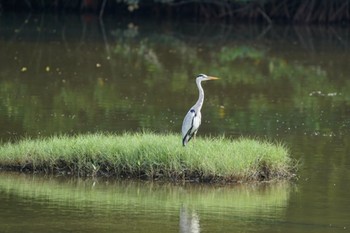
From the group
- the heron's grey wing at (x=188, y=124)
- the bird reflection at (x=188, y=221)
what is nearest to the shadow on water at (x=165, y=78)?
the heron's grey wing at (x=188, y=124)

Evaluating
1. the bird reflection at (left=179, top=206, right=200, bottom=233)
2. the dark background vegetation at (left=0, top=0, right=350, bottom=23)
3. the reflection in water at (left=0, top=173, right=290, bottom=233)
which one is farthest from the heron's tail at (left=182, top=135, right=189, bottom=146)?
the dark background vegetation at (left=0, top=0, right=350, bottom=23)

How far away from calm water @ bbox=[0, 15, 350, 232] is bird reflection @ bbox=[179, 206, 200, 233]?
0.02 m

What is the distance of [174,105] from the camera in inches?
800

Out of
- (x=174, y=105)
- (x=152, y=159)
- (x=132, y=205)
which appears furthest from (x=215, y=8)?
(x=132, y=205)

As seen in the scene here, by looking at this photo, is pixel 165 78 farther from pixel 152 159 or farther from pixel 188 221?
pixel 188 221

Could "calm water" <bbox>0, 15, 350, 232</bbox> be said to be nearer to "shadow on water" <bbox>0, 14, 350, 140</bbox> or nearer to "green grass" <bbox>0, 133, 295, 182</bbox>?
"shadow on water" <bbox>0, 14, 350, 140</bbox>

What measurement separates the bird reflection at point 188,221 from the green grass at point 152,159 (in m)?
1.00

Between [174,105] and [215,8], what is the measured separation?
2218 cm

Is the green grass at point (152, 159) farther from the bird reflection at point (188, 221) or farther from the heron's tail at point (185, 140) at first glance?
the bird reflection at point (188, 221)

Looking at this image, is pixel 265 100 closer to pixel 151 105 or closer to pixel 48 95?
pixel 151 105

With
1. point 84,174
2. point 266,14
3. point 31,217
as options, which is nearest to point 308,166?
point 84,174

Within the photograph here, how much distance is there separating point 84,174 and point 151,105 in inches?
278

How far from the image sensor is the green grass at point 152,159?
12891mm

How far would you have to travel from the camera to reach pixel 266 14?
41219mm
